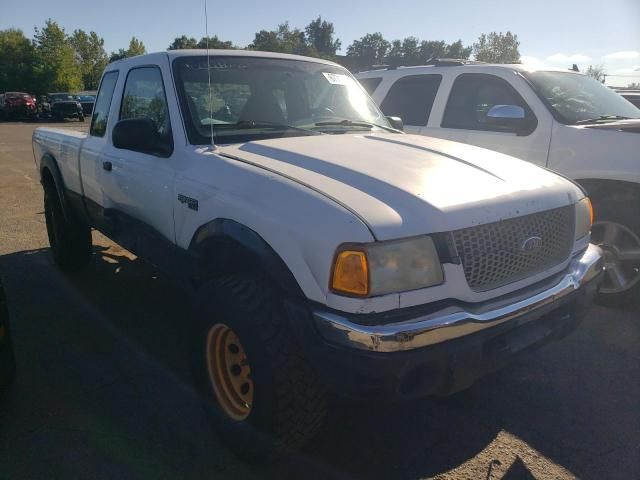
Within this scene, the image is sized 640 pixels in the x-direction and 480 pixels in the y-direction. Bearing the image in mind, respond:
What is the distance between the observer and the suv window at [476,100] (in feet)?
15.4

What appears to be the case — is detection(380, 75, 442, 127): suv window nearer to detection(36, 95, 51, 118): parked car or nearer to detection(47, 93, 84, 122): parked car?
detection(47, 93, 84, 122): parked car

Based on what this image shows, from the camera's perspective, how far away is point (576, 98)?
461 cm

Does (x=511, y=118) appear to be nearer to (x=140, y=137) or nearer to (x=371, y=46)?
(x=140, y=137)

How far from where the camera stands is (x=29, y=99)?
3072 cm

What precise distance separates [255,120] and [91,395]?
1910mm

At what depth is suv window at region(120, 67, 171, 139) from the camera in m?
3.10

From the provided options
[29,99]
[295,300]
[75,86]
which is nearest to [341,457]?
[295,300]

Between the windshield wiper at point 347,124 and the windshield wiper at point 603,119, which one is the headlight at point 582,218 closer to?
the windshield wiper at point 347,124

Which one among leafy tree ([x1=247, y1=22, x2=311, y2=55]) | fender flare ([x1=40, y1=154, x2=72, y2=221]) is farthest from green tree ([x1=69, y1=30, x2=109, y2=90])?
fender flare ([x1=40, y1=154, x2=72, y2=221])

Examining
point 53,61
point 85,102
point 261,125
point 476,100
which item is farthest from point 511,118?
point 53,61

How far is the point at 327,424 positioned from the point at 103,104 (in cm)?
314

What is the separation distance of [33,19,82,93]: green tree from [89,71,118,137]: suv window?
50673 mm

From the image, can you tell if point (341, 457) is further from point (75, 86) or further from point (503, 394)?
point (75, 86)

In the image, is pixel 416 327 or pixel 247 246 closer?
pixel 416 327
